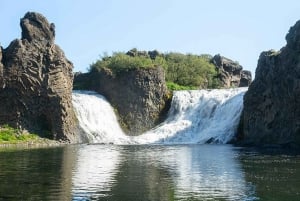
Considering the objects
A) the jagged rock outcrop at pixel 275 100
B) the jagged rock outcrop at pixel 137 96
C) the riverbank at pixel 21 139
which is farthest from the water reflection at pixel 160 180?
the jagged rock outcrop at pixel 137 96

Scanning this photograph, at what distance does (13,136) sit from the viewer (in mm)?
92562

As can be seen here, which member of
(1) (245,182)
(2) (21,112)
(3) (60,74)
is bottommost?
(1) (245,182)

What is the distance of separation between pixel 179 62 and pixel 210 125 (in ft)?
144

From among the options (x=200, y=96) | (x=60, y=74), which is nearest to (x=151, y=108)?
(x=200, y=96)

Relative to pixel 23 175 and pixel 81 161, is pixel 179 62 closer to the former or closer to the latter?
pixel 81 161

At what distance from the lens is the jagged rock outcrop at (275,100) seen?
80.6 m

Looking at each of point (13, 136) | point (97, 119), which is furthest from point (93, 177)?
point (97, 119)

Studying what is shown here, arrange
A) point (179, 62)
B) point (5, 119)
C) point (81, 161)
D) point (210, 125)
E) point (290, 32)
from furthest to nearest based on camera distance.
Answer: point (179, 62)
point (210, 125)
point (5, 119)
point (290, 32)
point (81, 161)

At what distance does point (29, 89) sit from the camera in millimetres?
97875

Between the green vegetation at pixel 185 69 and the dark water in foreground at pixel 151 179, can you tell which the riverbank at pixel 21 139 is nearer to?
the dark water in foreground at pixel 151 179

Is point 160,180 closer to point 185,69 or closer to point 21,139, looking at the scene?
point 21,139

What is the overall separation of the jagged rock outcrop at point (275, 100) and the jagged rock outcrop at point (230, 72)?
156 feet

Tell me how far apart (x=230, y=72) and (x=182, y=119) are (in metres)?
42.7

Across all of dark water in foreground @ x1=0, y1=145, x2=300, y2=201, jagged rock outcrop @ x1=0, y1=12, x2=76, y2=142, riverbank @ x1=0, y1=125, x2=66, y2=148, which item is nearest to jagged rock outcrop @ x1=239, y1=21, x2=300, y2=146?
dark water in foreground @ x1=0, y1=145, x2=300, y2=201
